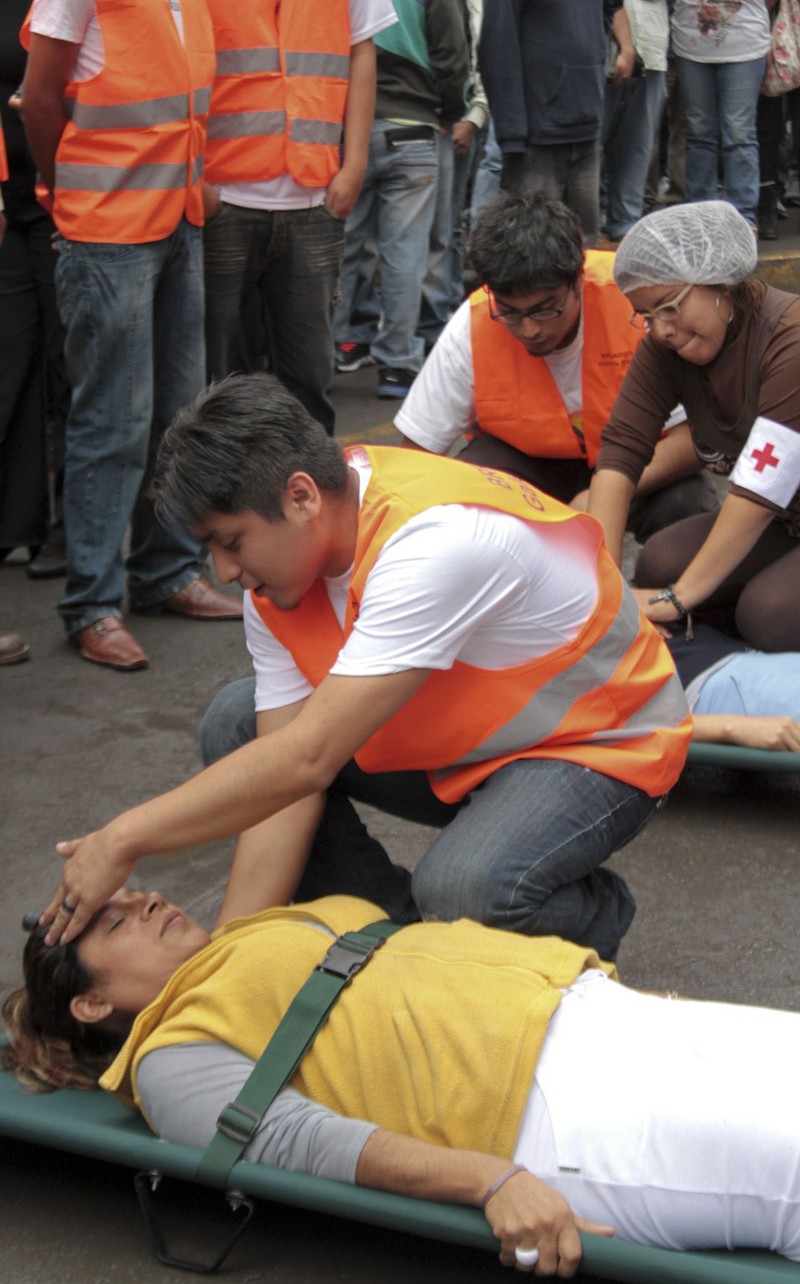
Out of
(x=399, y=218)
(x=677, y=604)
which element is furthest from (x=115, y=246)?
(x=399, y=218)

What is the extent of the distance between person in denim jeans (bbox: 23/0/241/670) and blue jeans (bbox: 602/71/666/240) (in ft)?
12.6

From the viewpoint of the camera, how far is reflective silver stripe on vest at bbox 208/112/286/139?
456 centimetres

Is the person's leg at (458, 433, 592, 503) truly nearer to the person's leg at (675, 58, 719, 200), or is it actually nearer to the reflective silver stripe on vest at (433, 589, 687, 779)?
the reflective silver stripe on vest at (433, 589, 687, 779)

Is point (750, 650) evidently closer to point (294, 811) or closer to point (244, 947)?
point (294, 811)

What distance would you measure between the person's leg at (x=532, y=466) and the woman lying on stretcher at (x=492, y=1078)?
2.22 meters

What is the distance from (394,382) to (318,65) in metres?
A: 2.17

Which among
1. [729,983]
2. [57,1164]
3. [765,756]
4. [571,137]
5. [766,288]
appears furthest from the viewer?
[571,137]

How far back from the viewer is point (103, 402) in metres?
4.11

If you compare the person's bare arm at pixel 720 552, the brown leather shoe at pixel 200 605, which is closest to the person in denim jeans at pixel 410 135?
the brown leather shoe at pixel 200 605

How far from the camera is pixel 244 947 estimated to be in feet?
7.34

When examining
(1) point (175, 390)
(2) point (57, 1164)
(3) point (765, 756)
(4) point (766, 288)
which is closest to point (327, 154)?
(1) point (175, 390)

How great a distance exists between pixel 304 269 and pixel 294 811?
8.25 ft

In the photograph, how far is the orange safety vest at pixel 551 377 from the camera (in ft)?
13.1

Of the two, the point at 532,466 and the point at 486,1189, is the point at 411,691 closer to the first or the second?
the point at 486,1189
